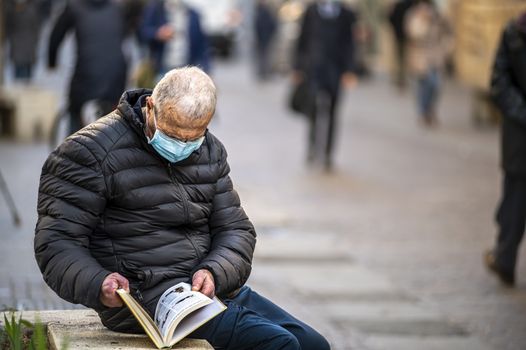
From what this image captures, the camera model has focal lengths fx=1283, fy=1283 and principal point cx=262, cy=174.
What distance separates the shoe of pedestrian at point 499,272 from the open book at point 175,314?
14.3 feet

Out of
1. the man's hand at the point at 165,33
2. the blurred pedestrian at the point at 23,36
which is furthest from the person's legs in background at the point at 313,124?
the blurred pedestrian at the point at 23,36

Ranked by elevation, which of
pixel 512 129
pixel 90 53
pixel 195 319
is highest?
pixel 195 319

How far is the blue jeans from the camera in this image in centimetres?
1945

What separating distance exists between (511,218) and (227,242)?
384cm

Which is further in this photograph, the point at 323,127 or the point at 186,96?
the point at 323,127

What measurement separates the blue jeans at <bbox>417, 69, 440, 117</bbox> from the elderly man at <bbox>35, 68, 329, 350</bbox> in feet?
48.3

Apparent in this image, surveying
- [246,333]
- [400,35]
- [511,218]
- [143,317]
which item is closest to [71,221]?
[143,317]

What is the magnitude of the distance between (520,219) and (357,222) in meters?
2.93

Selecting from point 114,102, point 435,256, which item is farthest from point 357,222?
point 114,102

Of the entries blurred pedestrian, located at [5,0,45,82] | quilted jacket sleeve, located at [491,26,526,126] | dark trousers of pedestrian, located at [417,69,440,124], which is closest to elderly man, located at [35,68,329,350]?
quilted jacket sleeve, located at [491,26,526,126]

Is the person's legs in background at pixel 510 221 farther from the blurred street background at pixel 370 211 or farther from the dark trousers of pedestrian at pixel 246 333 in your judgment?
the dark trousers of pedestrian at pixel 246 333

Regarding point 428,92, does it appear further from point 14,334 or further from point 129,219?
point 14,334

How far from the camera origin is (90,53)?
11469mm

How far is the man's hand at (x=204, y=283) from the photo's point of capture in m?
4.64
